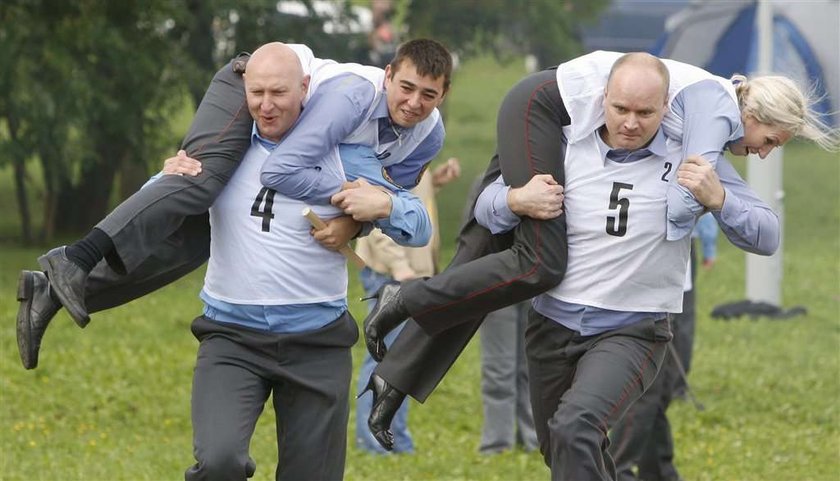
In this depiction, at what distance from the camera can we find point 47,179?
56.4ft

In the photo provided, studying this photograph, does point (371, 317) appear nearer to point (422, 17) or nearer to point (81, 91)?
point (81, 91)

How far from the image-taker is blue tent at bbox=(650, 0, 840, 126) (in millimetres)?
20375

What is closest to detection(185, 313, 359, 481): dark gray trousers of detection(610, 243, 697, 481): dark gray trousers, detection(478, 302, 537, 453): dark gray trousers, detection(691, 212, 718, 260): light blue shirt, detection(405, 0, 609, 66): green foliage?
detection(610, 243, 697, 481): dark gray trousers

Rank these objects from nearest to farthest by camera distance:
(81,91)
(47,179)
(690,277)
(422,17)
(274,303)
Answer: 1. (274,303)
2. (690,277)
3. (81,91)
4. (47,179)
5. (422,17)

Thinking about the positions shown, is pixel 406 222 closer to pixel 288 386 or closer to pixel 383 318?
pixel 383 318

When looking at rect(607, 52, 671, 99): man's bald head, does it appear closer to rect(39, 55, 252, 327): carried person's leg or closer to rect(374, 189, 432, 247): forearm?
rect(374, 189, 432, 247): forearm

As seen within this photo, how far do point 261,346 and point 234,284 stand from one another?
0.87ft

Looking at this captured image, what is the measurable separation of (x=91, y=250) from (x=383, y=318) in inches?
47.4

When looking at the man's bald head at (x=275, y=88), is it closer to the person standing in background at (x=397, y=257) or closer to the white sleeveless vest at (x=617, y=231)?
the white sleeveless vest at (x=617, y=231)

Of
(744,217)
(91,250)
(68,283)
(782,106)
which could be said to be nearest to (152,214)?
(91,250)

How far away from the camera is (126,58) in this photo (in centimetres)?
1603

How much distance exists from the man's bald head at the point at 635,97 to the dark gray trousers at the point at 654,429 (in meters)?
2.22

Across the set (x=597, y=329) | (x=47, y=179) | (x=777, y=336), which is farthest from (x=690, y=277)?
(x=47, y=179)

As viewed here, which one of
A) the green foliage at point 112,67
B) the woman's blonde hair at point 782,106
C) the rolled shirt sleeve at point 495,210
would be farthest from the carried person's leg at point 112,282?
the green foliage at point 112,67
